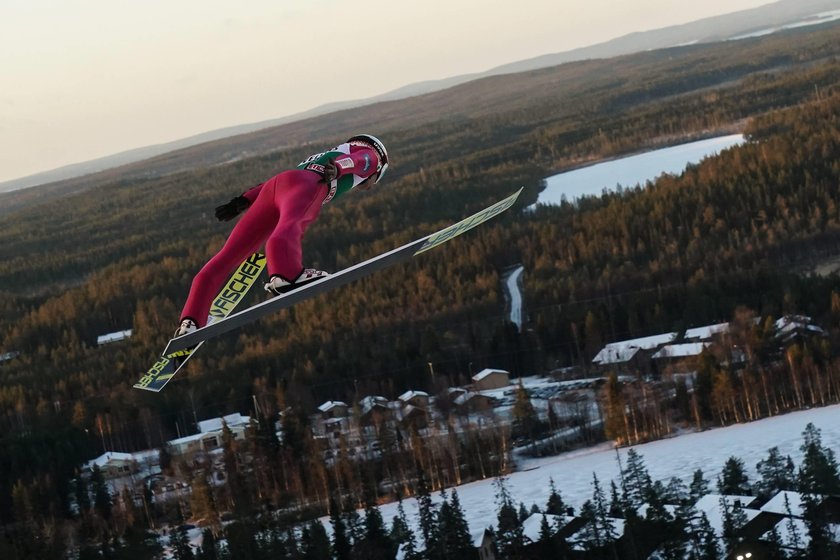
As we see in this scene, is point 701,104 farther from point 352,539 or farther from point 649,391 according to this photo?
point 352,539

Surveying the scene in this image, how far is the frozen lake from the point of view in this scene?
465 feet

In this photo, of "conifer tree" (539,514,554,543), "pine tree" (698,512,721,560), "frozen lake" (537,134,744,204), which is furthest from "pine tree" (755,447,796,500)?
"frozen lake" (537,134,744,204)

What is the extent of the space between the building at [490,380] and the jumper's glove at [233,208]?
2253 inches

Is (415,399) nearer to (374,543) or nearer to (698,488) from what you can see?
(698,488)

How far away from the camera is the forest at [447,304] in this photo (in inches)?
2445

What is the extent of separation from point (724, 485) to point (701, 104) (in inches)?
6804

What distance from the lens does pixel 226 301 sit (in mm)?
8062

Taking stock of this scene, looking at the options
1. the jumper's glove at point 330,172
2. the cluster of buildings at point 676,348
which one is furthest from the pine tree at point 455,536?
the cluster of buildings at point 676,348

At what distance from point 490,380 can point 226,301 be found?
5798 centimetres

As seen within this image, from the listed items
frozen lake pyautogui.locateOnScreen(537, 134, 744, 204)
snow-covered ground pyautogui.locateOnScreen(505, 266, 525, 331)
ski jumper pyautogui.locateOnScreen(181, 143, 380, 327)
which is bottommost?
snow-covered ground pyautogui.locateOnScreen(505, 266, 525, 331)

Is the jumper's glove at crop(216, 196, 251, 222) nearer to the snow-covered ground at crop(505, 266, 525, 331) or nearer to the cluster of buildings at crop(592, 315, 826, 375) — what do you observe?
the cluster of buildings at crop(592, 315, 826, 375)

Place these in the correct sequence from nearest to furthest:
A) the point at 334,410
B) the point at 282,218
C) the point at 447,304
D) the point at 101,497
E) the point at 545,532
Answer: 1. the point at 282,218
2. the point at 545,532
3. the point at 101,497
4. the point at 334,410
5. the point at 447,304

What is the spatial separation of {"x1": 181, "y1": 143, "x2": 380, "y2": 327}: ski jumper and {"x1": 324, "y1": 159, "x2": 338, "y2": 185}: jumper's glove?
27mm

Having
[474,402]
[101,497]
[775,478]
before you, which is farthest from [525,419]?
[101,497]
